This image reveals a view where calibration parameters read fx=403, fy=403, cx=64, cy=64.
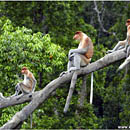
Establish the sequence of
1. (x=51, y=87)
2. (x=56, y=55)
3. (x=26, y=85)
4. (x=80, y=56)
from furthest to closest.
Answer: (x=56, y=55) < (x=26, y=85) < (x=80, y=56) < (x=51, y=87)

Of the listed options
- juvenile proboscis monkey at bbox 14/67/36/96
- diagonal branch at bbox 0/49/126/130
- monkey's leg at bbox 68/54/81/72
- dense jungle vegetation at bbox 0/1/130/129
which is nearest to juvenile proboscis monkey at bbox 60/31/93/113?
monkey's leg at bbox 68/54/81/72

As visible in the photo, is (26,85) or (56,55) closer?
(26,85)

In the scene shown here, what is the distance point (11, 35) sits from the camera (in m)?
10.2

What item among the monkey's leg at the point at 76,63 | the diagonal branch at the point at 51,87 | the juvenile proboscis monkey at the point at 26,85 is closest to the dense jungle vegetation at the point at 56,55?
the juvenile proboscis monkey at the point at 26,85

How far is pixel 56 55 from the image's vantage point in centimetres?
1092

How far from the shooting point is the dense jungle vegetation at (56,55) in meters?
10.2

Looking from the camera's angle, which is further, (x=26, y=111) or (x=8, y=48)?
(x=8, y=48)

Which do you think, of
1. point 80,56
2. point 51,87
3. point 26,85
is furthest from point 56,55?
point 51,87

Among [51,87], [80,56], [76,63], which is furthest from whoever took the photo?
[80,56]

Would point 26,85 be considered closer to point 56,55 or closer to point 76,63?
point 76,63

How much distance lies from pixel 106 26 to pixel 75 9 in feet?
20.8

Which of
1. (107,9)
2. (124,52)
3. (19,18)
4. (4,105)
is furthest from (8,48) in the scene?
(107,9)

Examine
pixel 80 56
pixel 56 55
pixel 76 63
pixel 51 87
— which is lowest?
pixel 51 87

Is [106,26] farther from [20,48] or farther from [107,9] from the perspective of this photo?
[20,48]
